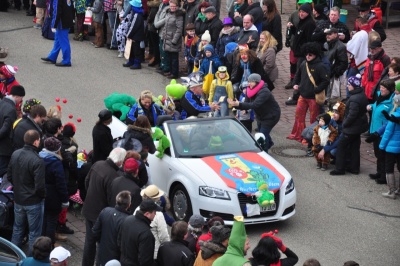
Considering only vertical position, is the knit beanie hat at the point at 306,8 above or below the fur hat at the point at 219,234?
above

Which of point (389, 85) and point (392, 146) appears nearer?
point (392, 146)

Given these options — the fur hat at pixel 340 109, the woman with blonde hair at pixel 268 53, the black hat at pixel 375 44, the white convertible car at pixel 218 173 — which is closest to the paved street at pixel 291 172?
the white convertible car at pixel 218 173

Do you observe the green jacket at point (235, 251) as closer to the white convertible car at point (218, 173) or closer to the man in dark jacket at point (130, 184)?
the man in dark jacket at point (130, 184)

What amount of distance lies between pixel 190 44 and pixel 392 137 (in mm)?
6846

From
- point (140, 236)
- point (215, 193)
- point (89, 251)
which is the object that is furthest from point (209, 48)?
point (140, 236)

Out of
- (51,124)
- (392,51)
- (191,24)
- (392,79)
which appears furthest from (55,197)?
(392,51)

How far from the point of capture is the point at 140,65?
2303cm

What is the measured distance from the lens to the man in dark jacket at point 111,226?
1150 cm

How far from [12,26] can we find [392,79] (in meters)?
12.7

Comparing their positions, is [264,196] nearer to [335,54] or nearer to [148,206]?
[148,206]

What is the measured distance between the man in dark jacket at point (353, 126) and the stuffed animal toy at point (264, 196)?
2942 millimetres

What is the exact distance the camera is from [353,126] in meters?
16.5

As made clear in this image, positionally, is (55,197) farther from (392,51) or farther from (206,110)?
(392,51)

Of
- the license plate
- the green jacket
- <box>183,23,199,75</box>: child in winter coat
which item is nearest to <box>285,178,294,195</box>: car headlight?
the license plate
